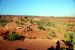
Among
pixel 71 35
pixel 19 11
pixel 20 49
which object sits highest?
pixel 19 11

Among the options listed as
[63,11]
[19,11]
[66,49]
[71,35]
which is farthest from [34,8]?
[66,49]

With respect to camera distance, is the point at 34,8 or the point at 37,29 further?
the point at 37,29

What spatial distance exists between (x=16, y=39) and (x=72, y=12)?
11.5 ft

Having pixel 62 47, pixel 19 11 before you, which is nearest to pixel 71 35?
pixel 62 47

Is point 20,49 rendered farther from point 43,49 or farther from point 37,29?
point 37,29

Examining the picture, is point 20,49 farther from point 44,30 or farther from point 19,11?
point 44,30

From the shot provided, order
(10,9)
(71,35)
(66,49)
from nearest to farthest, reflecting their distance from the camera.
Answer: (66,49), (71,35), (10,9)

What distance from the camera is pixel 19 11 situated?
341 inches

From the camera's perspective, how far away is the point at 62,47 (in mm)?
6641

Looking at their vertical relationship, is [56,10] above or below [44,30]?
above

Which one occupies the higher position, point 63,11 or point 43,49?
point 63,11

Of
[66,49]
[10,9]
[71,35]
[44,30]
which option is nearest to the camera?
[66,49]

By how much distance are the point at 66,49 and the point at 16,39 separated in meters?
2.95

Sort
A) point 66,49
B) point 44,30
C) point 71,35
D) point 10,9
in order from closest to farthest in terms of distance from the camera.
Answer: point 66,49 < point 71,35 < point 10,9 < point 44,30
